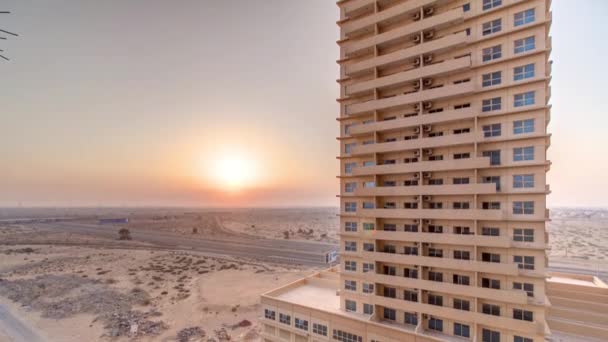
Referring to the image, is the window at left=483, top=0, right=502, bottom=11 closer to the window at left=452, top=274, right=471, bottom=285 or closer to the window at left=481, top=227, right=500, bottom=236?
the window at left=481, top=227, right=500, bottom=236

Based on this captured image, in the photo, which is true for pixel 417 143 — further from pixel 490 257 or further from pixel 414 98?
pixel 490 257

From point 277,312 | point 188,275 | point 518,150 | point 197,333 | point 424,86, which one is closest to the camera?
point 518,150

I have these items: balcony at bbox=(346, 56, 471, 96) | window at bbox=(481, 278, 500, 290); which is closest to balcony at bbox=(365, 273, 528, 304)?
window at bbox=(481, 278, 500, 290)

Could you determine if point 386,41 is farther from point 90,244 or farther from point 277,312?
point 90,244

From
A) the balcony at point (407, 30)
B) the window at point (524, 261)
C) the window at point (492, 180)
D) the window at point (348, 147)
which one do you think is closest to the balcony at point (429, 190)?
the window at point (492, 180)

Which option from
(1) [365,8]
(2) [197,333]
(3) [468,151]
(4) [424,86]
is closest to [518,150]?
(3) [468,151]

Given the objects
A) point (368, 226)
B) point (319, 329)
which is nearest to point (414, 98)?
point (368, 226)
